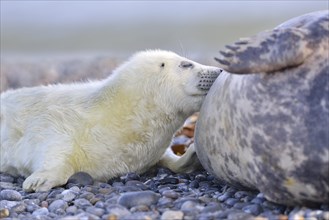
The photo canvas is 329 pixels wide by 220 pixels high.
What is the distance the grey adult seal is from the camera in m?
3.50

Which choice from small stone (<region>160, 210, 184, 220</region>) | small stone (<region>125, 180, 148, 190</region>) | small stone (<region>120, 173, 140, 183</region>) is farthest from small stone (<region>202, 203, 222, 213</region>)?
small stone (<region>120, 173, 140, 183</region>)

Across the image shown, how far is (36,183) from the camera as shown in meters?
4.60

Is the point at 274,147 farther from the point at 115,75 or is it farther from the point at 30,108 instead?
the point at 30,108

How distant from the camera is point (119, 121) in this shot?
4.93 metres

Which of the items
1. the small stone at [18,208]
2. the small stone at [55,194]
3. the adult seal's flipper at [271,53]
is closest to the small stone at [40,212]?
the small stone at [18,208]

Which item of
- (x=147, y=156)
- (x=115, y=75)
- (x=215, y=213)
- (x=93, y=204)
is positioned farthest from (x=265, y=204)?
(x=115, y=75)

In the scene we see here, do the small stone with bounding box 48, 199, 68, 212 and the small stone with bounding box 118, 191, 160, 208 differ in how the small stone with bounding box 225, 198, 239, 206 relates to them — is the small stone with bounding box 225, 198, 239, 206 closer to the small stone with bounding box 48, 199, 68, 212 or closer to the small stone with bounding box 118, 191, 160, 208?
the small stone with bounding box 118, 191, 160, 208

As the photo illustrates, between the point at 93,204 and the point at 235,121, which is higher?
the point at 235,121

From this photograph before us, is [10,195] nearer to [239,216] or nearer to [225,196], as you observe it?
[225,196]

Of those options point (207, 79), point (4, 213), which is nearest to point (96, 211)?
point (4, 213)

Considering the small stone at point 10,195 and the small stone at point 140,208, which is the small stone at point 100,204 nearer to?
the small stone at point 140,208

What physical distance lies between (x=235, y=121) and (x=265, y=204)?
0.41 meters

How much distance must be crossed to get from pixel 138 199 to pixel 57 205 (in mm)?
498

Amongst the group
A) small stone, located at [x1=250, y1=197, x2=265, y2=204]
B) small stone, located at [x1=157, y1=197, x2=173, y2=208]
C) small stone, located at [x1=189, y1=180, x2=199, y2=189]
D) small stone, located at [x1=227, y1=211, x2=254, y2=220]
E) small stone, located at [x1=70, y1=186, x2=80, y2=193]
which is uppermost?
small stone, located at [x1=227, y1=211, x2=254, y2=220]
